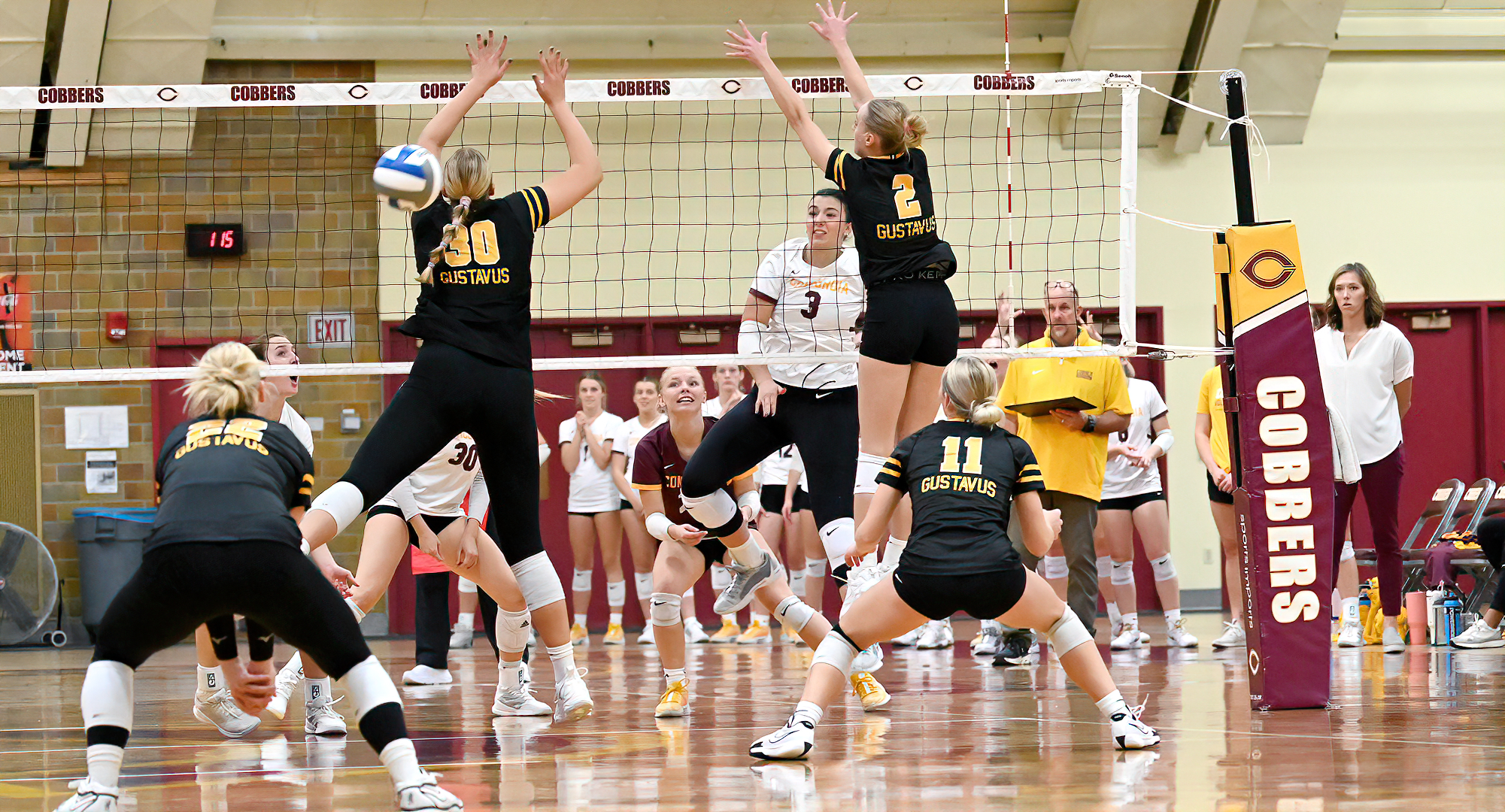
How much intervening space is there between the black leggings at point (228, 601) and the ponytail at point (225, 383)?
454mm

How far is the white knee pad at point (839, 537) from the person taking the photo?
5387mm

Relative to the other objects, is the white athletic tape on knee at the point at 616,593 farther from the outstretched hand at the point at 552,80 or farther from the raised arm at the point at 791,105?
the outstretched hand at the point at 552,80

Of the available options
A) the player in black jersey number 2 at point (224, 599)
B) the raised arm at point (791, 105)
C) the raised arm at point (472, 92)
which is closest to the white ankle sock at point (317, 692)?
the player in black jersey number 2 at point (224, 599)

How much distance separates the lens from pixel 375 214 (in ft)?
36.8

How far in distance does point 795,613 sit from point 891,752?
1.32m

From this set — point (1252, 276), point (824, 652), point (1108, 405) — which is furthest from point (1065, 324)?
point (824, 652)

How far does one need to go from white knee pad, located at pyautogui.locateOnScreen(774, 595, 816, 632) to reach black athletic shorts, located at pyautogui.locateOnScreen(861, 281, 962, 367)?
3.52 feet

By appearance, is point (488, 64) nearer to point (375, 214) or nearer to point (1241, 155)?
point (1241, 155)

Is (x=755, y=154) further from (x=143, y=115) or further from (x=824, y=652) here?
(x=824, y=652)

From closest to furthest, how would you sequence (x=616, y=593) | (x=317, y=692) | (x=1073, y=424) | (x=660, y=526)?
(x=317, y=692)
(x=660, y=526)
(x=1073, y=424)
(x=616, y=593)

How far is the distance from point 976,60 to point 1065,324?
4.88 m

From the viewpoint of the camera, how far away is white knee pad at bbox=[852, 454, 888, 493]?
17.3 feet

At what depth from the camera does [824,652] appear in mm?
4289

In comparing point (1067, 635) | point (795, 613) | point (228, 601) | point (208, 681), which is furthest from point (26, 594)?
point (1067, 635)
